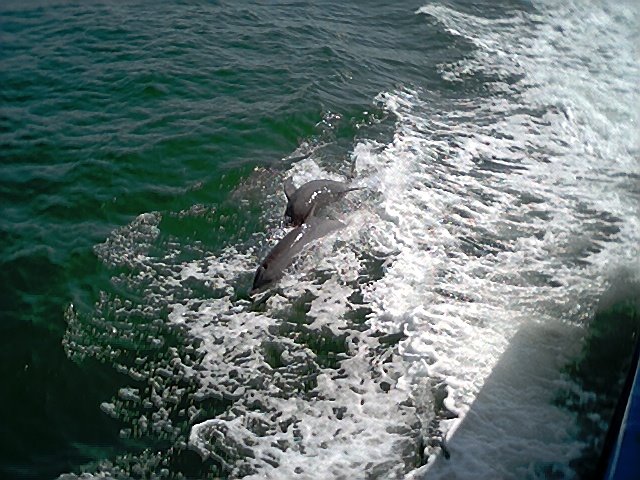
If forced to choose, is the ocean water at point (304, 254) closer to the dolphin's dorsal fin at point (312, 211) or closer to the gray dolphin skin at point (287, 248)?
the gray dolphin skin at point (287, 248)

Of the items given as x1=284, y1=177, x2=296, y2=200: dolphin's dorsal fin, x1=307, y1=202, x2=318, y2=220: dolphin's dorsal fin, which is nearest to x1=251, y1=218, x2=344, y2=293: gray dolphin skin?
x1=307, y1=202, x2=318, y2=220: dolphin's dorsal fin

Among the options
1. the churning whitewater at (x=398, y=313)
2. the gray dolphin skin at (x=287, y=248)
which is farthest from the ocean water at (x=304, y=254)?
the gray dolphin skin at (x=287, y=248)

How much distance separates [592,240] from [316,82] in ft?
21.0

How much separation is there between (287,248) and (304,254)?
39 cm

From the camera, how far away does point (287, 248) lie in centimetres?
763

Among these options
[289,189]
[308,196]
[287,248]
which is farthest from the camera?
[289,189]

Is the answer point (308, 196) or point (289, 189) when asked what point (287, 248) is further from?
point (289, 189)

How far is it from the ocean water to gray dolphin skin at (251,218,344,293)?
18 cm

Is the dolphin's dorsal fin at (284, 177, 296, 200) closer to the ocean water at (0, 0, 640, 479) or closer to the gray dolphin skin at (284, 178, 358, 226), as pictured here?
the gray dolphin skin at (284, 178, 358, 226)

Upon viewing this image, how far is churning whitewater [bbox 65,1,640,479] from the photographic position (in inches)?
219

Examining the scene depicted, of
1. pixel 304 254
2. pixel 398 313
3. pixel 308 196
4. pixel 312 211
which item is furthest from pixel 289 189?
pixel 398 313

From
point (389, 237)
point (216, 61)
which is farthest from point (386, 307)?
point (216, 61)

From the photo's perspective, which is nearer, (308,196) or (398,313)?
(398,313)

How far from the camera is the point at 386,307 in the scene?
714cm
